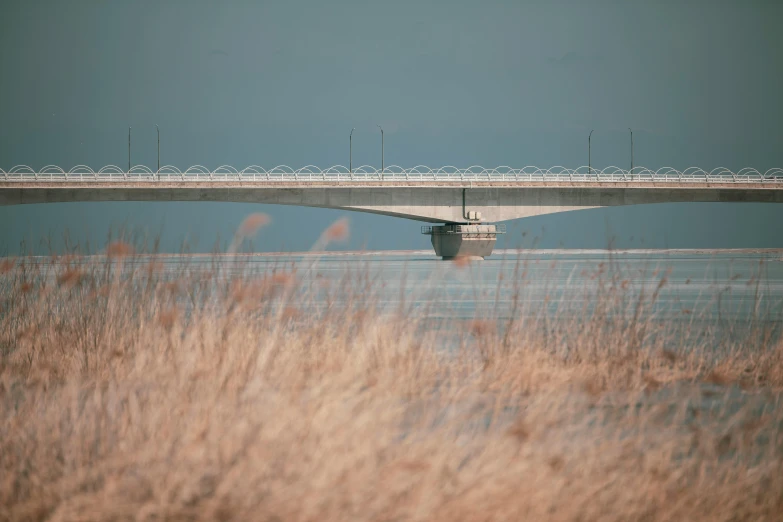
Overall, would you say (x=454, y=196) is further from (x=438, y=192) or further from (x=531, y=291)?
(x=531, y=291)

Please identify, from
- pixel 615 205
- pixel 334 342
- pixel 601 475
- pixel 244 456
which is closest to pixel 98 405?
pixel 244 456

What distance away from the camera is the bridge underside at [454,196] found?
221 feet

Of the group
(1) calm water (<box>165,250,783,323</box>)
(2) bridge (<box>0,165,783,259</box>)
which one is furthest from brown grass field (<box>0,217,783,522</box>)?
(2) bridge (<box>0,165,783,259</box>)

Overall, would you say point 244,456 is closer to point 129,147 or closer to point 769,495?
point 769,495

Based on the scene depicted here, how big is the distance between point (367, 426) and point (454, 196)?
68.5m

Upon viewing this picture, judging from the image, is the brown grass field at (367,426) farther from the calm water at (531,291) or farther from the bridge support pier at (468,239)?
the bridge support pier at (468,239)

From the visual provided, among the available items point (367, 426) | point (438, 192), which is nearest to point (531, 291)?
point (367, 426)

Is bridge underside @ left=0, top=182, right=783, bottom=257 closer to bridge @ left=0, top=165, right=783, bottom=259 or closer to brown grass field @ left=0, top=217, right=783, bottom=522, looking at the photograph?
bridge @ left=0, top=165, right=783, bottom=259

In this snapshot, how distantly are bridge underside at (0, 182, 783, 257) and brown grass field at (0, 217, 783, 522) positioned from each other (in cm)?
5749

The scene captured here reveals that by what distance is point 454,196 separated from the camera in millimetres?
74375

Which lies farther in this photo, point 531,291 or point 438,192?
point 438,192

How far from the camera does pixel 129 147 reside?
79.6m

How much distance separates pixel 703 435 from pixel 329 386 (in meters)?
2.88

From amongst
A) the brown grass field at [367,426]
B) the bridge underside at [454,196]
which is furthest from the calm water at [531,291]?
the bridge underside at [454,196]
